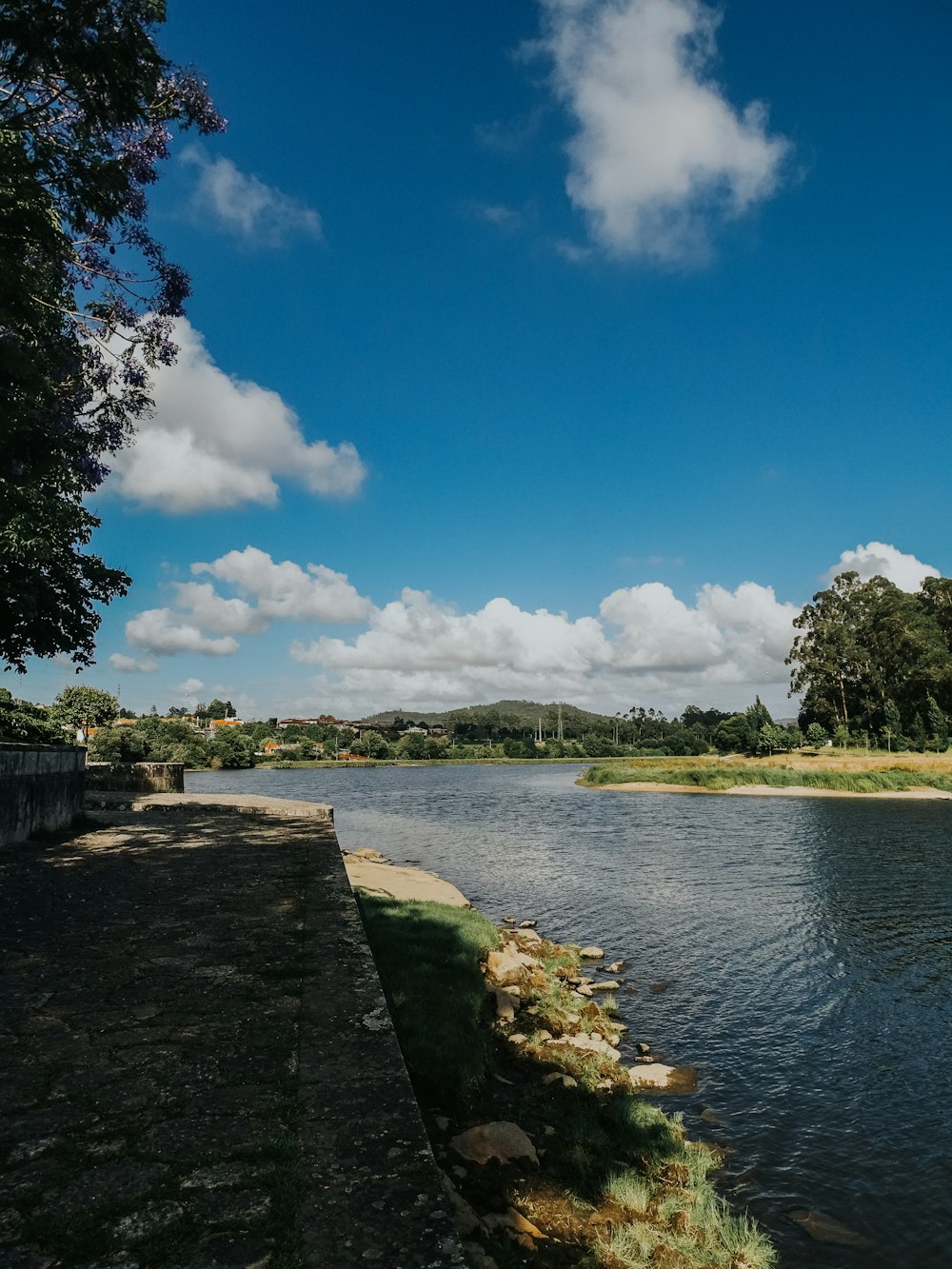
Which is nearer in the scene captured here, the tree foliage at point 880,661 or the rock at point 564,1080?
the rock at point 564,1080

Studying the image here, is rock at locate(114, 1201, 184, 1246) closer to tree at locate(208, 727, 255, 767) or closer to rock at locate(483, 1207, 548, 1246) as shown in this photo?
rock at locate(483, 1207, 548, 1246)

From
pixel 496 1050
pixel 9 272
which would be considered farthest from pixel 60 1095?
pixel 9 272

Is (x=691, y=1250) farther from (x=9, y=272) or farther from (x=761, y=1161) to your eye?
(x=9, y=272)

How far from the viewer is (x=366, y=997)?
16.2 feet

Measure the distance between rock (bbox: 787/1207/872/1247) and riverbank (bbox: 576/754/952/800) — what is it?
51.9 metres

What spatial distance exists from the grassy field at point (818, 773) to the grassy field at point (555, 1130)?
53988mm

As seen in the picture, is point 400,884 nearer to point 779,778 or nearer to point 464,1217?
point 464,1217

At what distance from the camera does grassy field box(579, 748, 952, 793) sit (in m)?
56.1

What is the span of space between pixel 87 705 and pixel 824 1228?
152 ft

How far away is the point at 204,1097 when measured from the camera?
366 centimetres

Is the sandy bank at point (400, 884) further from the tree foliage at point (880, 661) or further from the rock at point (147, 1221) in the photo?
the tree foliage at point (880, 661)

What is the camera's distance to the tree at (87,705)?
134ft

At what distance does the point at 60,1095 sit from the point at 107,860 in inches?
280

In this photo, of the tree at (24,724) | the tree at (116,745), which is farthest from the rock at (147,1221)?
the tree at (116,745)
